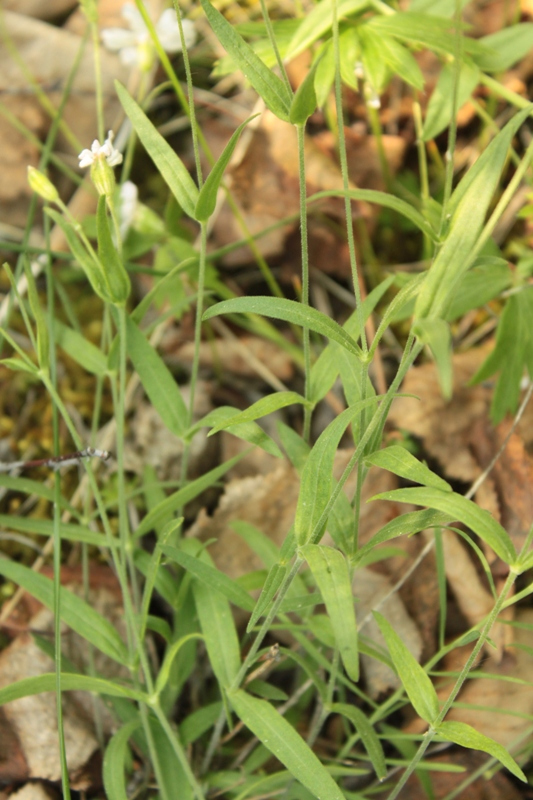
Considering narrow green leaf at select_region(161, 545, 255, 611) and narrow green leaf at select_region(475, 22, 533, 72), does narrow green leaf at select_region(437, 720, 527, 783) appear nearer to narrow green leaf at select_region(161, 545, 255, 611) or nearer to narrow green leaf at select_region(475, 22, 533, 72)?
narrow green leaf at select_region(161, 545, 255, 611)

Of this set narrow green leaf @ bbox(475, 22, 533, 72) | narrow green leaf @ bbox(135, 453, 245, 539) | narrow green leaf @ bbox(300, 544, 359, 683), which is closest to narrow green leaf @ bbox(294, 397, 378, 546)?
narrow green leaf @ bbox(300, 544, 359, 683)

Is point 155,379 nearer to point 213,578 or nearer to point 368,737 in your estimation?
point 213,578

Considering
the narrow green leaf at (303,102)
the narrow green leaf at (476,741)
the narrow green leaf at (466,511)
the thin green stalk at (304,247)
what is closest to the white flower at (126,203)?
the thin green stalk at (304,247)

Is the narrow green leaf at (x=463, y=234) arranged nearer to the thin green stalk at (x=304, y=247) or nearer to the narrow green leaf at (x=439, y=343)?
the narrow green leaf at (x=439, y=343)

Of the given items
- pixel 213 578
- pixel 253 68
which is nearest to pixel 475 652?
pixel 213 578

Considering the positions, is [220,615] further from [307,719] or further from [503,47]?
[503,47]

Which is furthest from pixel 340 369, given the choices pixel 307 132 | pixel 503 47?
pixel 307 132
